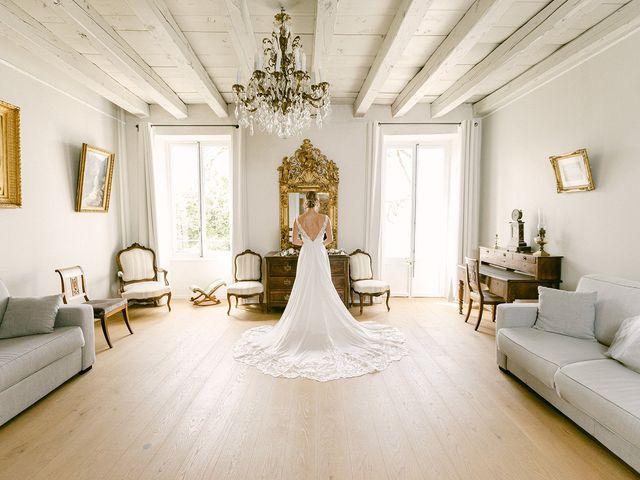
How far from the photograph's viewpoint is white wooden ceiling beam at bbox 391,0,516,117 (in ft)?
8.99

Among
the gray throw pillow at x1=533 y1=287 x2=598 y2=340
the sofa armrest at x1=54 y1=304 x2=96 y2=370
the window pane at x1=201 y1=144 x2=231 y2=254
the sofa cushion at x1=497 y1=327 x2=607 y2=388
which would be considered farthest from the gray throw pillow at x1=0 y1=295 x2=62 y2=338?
the gray throw pillow at x1=533 y1=287 x2=598 y2=340

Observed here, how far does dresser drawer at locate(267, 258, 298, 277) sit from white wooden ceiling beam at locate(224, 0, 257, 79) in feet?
8.68

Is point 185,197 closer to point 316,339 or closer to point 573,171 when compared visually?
point 316,339

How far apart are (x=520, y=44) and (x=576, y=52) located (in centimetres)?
70

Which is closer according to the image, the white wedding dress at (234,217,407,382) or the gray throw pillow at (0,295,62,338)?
the gray throw pillow at (0,295,62,338)

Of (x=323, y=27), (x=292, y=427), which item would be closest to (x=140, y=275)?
(x=292, y=427)

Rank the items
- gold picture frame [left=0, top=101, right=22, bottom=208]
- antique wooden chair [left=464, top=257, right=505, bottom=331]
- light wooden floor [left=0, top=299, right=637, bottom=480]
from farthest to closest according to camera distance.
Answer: antique wooden chair [left=464, top=257, right=505, bottom=331] → gold picture frame [left=0, top=101, right=22, bottom=208] → light wooden floor [left=0, top=299, right=637, bottom=480]

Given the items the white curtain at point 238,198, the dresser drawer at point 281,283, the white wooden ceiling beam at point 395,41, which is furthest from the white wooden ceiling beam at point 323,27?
the dresser drawer at point 281,283

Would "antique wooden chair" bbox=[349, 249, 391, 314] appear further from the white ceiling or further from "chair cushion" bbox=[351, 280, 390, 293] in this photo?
the white ceiling

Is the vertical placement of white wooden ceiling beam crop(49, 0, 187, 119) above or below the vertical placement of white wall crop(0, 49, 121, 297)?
above

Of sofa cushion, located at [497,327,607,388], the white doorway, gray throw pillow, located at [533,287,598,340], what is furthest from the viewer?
the white doorway

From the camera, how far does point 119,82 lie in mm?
4621

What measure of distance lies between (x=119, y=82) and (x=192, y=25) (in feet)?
6.53

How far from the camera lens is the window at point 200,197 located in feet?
20.7
